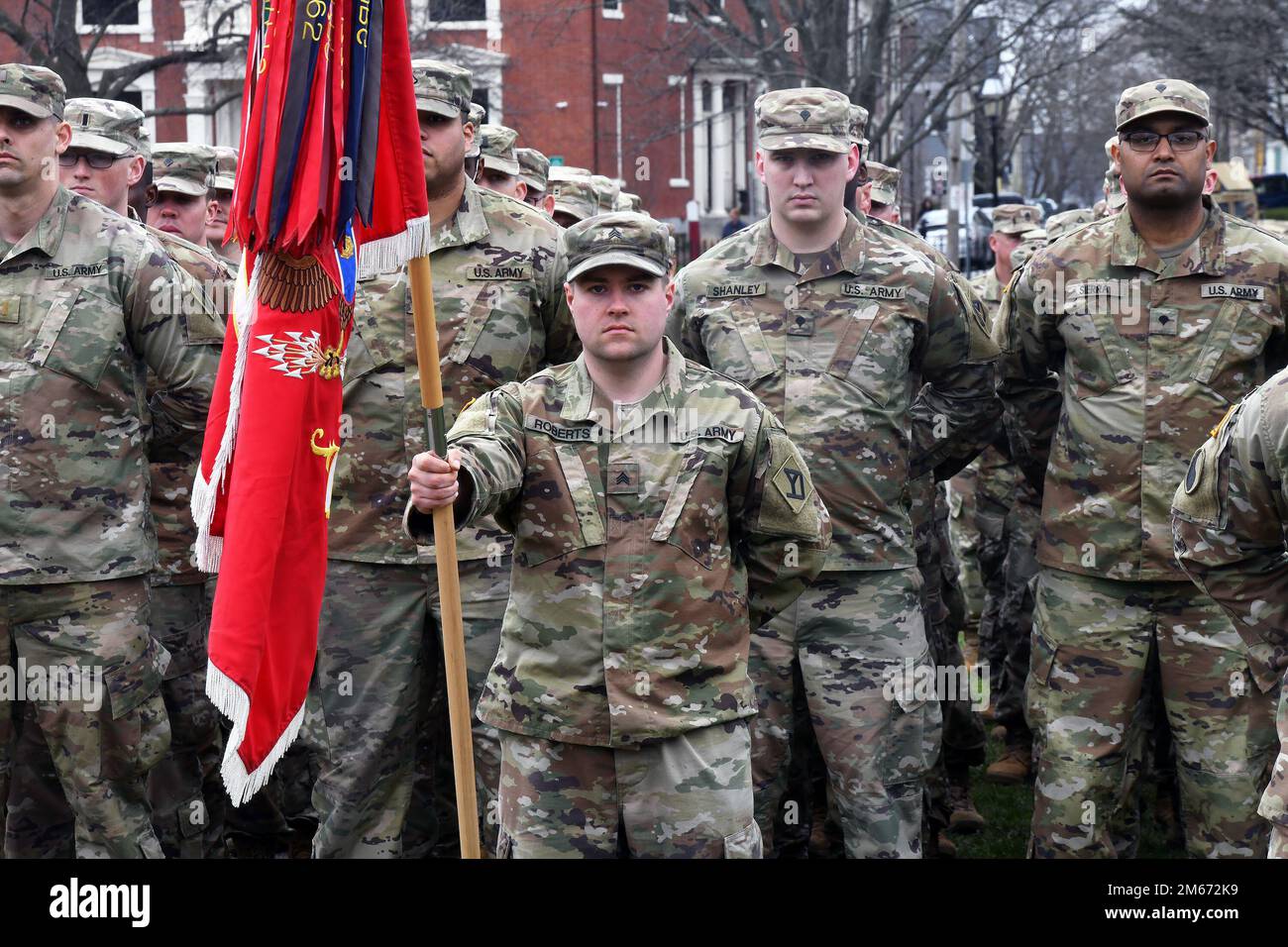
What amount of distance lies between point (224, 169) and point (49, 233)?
3.22 m

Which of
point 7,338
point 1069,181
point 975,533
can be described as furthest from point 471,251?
point 1069,181

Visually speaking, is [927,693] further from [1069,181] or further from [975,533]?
[1069,181]

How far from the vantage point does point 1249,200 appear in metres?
27.5

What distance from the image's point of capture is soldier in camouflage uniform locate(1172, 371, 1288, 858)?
4.55 m

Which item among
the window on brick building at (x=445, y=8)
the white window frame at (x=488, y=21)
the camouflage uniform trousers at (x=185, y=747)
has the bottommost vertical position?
the camouflage uniform trousers at (x=185, y=747)

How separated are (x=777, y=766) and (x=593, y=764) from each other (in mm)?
1435

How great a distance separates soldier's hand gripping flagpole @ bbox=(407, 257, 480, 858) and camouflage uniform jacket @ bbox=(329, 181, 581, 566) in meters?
1.38

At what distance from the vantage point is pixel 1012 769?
30.8 ft

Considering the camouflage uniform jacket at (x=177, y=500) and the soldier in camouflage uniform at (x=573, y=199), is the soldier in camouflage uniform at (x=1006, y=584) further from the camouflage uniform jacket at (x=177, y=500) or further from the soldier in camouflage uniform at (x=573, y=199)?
the camouflage uniform jacket at (x=177, y=500)

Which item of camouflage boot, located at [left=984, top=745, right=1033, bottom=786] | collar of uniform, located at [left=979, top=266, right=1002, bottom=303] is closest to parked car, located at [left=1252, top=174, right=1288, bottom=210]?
collar of uniform, located at [left=979, top=266, right=1002, bottom=303]

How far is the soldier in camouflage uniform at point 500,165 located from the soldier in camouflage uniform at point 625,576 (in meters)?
4.59

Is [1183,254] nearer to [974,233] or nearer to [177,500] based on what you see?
[177,500]

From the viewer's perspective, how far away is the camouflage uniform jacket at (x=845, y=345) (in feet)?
22.0

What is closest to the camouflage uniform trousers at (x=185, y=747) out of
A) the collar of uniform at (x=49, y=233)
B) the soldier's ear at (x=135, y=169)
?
the collar of uniform at (x=49, y=233)
